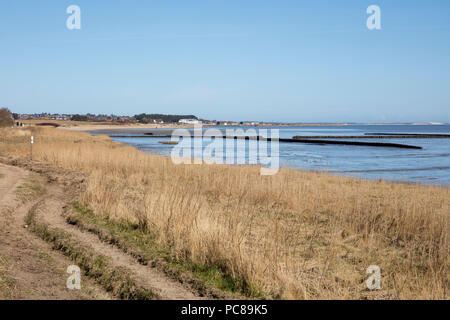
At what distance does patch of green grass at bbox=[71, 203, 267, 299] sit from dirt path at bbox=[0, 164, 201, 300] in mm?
→ 179

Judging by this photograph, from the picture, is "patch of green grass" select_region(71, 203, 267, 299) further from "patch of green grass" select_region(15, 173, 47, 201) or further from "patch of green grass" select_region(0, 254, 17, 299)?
"patch of green grass" select_region(15, 173, 47, 201)

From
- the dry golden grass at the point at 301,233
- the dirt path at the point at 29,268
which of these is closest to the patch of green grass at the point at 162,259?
the dry golden grass at the point at 301,233

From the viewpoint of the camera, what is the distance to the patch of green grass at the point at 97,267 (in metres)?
6.42

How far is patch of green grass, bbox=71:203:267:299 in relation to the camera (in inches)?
264

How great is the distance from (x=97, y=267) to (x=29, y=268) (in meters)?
1.18

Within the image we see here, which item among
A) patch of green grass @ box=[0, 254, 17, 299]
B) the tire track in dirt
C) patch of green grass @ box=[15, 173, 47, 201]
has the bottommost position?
the tire track in dirt

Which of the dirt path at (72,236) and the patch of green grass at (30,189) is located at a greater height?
the patch of green grass at (30,189)

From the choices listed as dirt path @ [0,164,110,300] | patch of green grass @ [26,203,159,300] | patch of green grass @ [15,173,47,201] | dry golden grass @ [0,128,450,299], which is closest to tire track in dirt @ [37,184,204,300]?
patch of green grass @ [26,203,159,300]

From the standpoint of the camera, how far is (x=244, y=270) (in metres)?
6.84

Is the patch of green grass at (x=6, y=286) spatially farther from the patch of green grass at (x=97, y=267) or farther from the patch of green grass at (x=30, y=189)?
the patch of green grass at (x=30, y=189)

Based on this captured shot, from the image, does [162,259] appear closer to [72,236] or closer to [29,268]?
[29,268]

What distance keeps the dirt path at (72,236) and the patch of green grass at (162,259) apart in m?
0.18
